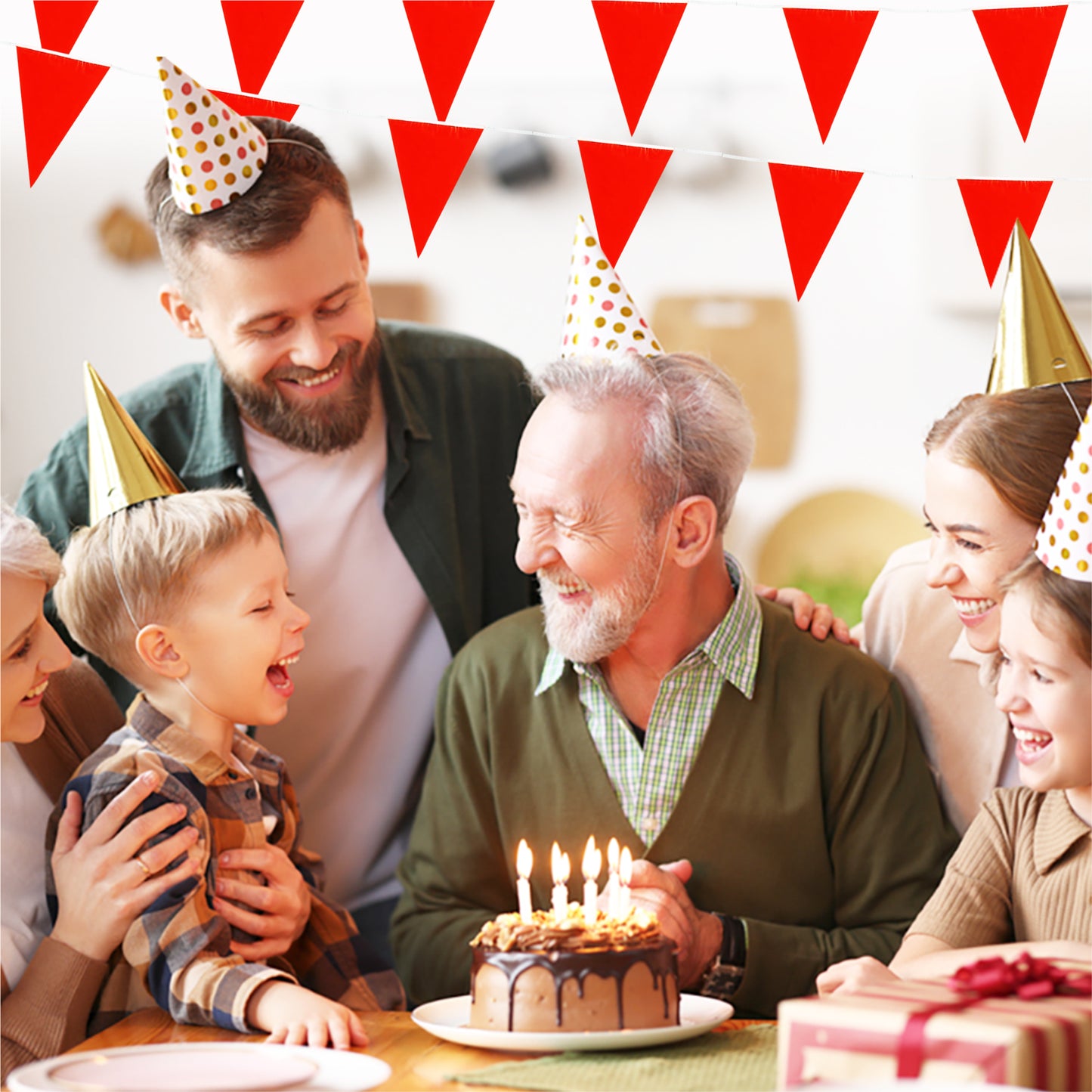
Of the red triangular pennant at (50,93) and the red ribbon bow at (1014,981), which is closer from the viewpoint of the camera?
the red ribbon bow at (1014,981)

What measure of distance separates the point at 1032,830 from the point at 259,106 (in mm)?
1450

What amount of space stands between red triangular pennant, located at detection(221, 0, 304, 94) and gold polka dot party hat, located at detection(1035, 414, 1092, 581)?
1.26 metres

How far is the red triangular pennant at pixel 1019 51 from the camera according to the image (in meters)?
1.91

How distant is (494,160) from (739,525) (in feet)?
3.42

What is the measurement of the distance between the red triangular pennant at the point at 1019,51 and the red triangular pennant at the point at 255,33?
1.00 m

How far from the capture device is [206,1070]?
4.35 feet

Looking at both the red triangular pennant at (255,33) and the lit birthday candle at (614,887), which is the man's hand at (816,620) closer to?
the lit birthday candle at (614,887)

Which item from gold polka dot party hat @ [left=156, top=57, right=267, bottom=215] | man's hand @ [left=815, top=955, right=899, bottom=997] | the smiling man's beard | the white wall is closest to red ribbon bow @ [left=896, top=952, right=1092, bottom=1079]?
man's hand @ [left=815, top=955, right=899, bottom=997]

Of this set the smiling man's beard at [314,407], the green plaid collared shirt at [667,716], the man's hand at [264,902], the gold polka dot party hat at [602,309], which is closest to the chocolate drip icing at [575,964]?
the man's hand at [264,902]

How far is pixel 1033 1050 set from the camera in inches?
43.1

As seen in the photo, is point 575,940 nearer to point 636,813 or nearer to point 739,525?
point 636,813

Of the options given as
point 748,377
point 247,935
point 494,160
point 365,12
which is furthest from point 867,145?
point 247,935

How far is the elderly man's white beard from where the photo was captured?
75.6 inches

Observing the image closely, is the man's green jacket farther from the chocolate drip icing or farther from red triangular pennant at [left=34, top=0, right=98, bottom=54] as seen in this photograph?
the chocolate drip icing
